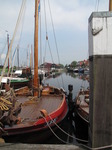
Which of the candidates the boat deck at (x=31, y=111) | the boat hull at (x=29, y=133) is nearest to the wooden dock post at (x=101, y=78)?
the boat hull at (x=29, y=133)

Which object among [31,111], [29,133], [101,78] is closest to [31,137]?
[29,133]

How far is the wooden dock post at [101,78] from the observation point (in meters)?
2.52

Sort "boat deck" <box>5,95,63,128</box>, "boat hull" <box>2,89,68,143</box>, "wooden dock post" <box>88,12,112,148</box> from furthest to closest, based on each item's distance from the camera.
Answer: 1. "boat deck" <box>5,95,63,128</box>
2. "boat hull" <box>2,89,68,143</box>
3. "wooden dock post" <box>88,12,112,148</box>

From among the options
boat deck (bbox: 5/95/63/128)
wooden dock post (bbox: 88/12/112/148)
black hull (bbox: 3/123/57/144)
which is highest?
wooden dock post (bbox: 88/12/112/148)

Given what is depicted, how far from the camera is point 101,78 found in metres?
2.52

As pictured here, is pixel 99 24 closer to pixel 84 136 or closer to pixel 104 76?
pixel 104 76

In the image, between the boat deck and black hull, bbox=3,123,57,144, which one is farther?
the boat deck

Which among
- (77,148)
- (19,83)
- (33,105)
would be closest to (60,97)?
(33,105)

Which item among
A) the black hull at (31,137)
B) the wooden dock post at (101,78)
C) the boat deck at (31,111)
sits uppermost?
the wooden dock post at (101,78)

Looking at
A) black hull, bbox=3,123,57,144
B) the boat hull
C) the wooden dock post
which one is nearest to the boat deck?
the boat hull

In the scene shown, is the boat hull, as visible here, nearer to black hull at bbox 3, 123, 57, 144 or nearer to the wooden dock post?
black hull at bbox 3, 123, 57, 144

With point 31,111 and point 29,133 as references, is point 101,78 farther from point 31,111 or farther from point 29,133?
point 31,111

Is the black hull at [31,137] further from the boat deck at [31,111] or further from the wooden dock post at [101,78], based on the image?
the wooden dock post at [101,78]

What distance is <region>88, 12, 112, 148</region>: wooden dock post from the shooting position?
A: 252 centimetres
